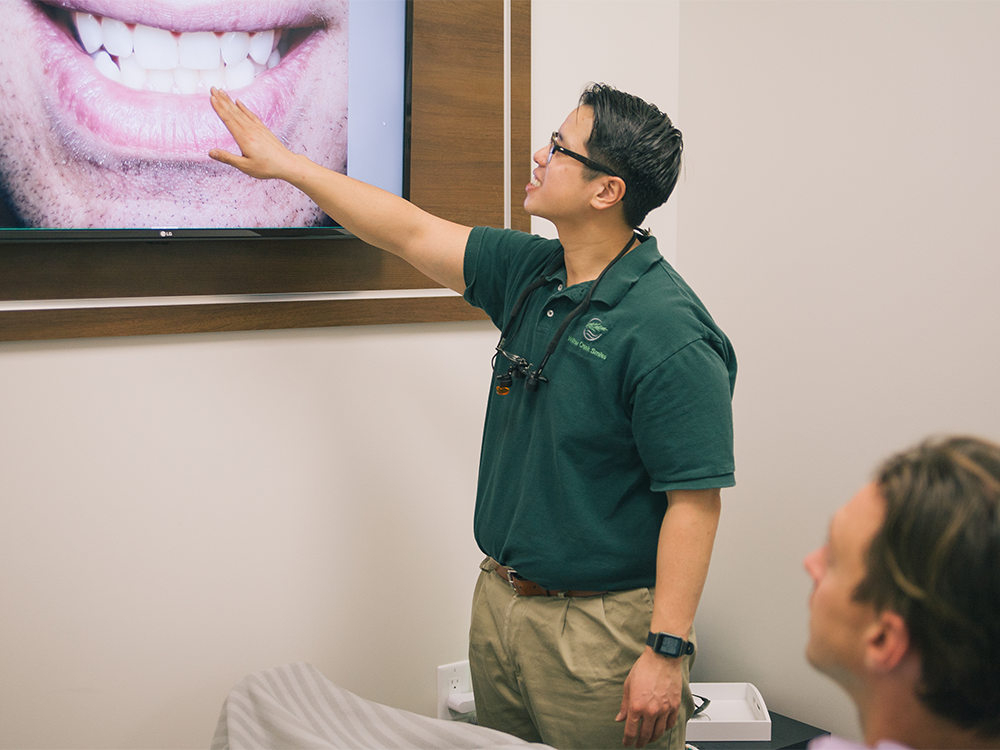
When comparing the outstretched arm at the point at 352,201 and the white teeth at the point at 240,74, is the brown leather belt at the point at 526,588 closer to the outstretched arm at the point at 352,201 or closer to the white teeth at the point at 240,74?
the outstretched arm at the point at 352,201

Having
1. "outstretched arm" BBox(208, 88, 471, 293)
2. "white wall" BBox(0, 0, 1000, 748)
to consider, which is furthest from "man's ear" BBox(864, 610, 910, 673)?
"white wall" BBox(0, 0, 1000, 748)

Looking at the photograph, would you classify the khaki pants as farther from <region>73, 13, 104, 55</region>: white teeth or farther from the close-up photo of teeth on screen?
<region>73, 13, 104, 55</region>: white teeth

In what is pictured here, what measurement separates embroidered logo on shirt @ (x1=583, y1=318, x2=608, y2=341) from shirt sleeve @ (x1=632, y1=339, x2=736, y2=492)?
0.12 m

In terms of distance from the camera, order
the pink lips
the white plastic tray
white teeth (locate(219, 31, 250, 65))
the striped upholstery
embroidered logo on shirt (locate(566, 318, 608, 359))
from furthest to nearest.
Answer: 1. the white plastic tray
2. white teeth (locate(219, 31, 250, 65))
3. the pink lips
4. embroidered logo on shirt (locate(566, 318, 608, 359))
5. the striped upholstery

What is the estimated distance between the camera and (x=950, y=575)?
0.67 m

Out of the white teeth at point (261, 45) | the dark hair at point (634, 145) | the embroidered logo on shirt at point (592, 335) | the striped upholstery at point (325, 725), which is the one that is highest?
the white teeth at point (261, 45)

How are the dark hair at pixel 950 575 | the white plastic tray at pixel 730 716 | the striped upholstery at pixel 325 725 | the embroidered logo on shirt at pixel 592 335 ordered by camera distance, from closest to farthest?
the dark hair at pixel 950 575
the striped upholstery at pixel 325 725
the embroidered logo on shirt at pixel 592 335
the white plastic tray at pixel 730 716

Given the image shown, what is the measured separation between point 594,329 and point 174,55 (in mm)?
991

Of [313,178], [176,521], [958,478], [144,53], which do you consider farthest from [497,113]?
[958,478]

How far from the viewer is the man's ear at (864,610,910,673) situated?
0.70 metres

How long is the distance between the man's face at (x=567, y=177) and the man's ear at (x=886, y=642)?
3.37ft

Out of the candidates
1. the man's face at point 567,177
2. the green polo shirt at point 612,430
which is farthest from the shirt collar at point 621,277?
the man's face at point 567,177

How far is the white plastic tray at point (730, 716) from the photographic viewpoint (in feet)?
6.96

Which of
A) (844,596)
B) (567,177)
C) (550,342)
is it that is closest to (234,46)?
(567,177)
